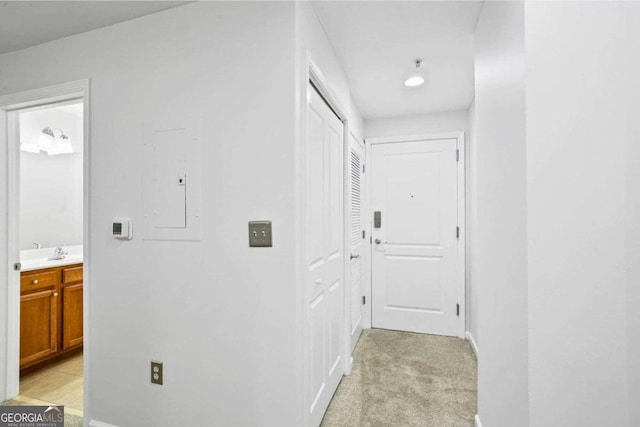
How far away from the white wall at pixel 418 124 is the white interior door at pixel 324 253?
1.20m

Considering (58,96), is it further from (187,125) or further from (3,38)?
(187,125)

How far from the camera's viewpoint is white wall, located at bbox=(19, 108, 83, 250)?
9.50 ft

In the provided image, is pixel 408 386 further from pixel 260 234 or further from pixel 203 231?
pixel 203 231

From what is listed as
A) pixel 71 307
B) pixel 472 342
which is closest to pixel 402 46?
pixel 472 342

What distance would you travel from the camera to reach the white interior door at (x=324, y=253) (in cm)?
167

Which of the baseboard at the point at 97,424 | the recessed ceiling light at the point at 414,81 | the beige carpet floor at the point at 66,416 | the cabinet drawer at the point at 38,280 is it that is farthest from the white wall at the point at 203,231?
the recessed ceiling light at the point at 414,81

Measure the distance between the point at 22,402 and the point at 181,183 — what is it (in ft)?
6.41

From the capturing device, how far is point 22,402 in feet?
6.79

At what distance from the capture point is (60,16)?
1679mm

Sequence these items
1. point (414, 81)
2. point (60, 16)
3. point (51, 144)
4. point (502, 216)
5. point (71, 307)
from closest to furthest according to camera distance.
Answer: point (502, 216), point (60, 16), point (414, 81), point (71, 307), point (51, 144)

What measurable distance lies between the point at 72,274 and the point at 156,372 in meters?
1.65

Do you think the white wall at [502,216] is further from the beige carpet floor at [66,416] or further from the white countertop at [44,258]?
the white countertop at [44,258]

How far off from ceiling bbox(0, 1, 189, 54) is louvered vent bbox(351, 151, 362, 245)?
5.91 feet

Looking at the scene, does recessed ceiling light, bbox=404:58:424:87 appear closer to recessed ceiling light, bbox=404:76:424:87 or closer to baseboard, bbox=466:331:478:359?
recessed ceiling light, bbox=404:76:424:87
